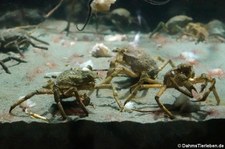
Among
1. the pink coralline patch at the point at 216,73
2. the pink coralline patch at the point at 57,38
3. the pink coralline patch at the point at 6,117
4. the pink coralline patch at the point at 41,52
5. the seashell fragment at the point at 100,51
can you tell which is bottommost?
the pink coralline patch at the point at 57,38

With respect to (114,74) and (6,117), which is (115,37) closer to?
(114,74)

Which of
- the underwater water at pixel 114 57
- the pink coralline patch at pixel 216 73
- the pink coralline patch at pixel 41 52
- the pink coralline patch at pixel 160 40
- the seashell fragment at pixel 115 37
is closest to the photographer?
the underwater water at pixel 114 57

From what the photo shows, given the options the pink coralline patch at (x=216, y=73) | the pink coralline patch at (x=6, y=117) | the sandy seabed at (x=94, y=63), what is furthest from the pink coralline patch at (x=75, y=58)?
the pink coralline patch at (x=6, y=117)

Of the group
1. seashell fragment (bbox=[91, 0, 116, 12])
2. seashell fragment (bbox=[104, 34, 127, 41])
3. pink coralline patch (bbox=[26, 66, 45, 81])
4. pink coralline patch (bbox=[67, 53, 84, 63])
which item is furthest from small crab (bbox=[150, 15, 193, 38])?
pink coralline patch (bbox=[26, 66, 45, 81])

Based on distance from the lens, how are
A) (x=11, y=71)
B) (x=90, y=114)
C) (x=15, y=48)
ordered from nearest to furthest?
(x=90, y=114) → (x=11, y=71) → (x=15, y=48)

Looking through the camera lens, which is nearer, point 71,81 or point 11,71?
point 71,81

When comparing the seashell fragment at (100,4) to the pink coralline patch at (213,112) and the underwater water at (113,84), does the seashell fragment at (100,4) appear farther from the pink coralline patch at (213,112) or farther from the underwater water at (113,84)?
the pink coralline patch at (213,112)

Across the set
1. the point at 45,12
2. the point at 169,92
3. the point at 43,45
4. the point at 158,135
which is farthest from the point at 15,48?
the point at 158,135

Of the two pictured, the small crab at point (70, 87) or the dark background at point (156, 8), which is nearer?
the small crab at point (70, 87)

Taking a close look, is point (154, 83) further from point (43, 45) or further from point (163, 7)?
point (163, 7)
